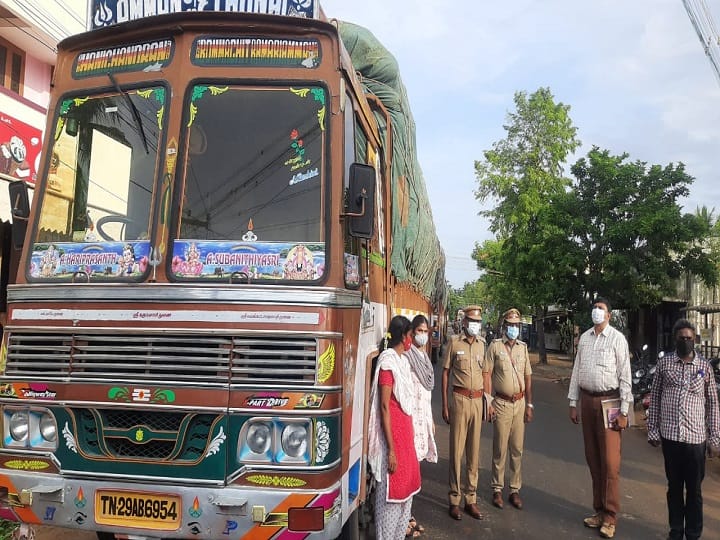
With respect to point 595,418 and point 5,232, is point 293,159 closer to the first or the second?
point 595,418

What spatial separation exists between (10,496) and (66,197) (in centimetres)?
159

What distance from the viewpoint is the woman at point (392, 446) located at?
144 inches

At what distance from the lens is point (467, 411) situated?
5152 millimetres

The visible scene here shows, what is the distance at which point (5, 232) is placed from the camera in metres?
6.09

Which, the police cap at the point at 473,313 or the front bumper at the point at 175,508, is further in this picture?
the police cap at the point at 473,313

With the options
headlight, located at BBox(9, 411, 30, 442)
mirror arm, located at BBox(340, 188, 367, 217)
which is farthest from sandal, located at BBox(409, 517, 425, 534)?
headlight, located at BBox(9, 411, 30, 442)

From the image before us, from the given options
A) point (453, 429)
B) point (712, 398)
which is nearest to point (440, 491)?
point (453, 429)

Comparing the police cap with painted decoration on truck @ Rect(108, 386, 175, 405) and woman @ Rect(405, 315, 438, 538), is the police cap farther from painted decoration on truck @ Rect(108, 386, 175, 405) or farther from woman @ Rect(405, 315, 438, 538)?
painted decoration on truck @ Rect(108, 386, 175, 405)

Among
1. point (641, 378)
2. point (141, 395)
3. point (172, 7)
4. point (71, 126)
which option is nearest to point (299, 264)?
point (141, 395)

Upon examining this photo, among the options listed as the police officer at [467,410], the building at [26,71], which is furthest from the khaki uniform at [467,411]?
the building at [26,71]

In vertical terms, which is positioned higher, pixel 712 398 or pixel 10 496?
pixel 712 398

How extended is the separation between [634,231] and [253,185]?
12.0 metres

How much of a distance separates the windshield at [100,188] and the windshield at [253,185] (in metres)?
0.23

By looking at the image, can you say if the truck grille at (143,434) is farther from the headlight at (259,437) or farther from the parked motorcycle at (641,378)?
the parked motorcycle at (641,378)
